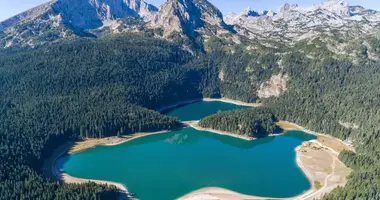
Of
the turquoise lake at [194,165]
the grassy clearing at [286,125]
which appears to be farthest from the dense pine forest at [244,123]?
the turquoise lake at [194,165]

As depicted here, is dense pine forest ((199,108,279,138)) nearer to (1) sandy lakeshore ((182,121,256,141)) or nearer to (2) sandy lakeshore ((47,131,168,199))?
(1) sandy lakeshore ((182,121,256,141))

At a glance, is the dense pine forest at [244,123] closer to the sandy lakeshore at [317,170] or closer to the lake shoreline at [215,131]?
the lake shoreline at [215,131]

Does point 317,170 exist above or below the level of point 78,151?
below

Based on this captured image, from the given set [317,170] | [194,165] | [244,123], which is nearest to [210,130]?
[244,123]

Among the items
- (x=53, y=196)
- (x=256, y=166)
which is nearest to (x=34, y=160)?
(x=53, y=196)

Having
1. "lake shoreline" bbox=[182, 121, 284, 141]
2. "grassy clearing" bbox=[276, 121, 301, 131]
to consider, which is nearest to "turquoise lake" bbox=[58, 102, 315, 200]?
"lake shoreline" bbox=[182, 121, 284, 141]

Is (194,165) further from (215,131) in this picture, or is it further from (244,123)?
(244,123)

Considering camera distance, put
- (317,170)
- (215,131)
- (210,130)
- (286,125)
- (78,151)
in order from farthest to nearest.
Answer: (286,125)
(210,130)
(215,131)
(78,151)
(317,170)
